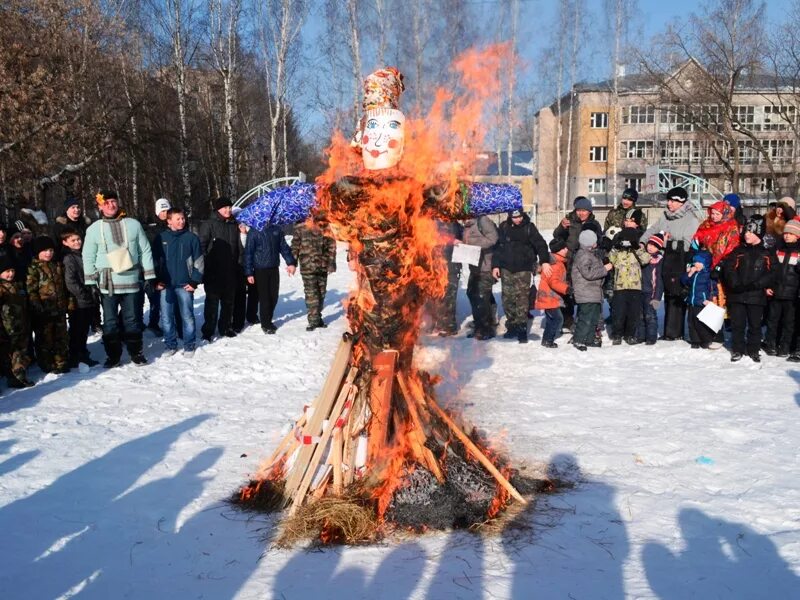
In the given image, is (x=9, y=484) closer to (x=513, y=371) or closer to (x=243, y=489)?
(x=243, y=489)

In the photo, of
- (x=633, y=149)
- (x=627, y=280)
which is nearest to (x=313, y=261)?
(x=627, y=280)

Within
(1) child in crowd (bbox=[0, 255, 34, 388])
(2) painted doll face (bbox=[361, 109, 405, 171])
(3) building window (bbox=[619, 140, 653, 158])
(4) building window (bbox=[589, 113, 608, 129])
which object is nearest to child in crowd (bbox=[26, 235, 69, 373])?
(1) child in crowd (bbox=[0, 255, 34, 388])

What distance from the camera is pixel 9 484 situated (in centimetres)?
498

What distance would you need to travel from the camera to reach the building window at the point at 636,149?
4638 centimetres

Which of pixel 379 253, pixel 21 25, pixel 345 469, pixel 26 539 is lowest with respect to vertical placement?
pixel 26 539

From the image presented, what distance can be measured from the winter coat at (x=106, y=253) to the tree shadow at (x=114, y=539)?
10.9 ft

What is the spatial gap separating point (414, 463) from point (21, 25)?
62.3ft

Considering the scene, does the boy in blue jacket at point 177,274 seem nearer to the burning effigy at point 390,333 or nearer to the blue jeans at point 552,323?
the burning effigy at point 390,333

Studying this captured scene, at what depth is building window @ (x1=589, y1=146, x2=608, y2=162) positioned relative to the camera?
4781 centimetres

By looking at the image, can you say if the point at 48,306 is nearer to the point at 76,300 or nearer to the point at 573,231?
the point at 76,300

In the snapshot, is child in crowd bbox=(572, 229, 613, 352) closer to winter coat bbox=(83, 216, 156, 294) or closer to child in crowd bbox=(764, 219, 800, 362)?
child in crowd bbox=(764, 219, 800, 362)

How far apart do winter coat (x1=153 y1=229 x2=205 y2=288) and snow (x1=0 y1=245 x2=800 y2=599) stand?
1116mm

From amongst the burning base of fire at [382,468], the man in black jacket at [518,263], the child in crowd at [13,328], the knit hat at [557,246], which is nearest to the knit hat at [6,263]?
the child in crowd at [13,328]

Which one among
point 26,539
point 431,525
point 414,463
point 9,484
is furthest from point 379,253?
point 9,484
